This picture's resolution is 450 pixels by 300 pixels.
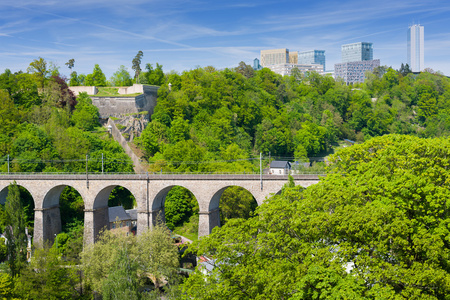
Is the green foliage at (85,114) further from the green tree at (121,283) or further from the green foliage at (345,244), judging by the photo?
the green foliage at (345,244)

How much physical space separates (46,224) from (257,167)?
130ft

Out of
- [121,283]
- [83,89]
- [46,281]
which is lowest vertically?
[46,281]

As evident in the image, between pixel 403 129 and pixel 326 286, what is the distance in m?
115

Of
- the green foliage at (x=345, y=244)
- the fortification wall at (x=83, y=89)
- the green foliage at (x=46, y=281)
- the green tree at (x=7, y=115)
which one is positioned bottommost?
the green foliage at (x=46, y=281)

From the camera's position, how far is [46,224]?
2160 inches

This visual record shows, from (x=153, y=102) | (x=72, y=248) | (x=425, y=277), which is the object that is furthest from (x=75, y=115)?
(x=425, y=277)

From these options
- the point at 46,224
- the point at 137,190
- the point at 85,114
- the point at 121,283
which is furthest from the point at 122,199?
the point at 121,283

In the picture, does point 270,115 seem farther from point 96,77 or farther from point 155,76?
point 96,77

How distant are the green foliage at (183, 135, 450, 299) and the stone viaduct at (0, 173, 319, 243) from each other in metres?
24.4

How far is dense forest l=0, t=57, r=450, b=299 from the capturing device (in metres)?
20.4

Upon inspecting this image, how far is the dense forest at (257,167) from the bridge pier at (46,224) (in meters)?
1.94

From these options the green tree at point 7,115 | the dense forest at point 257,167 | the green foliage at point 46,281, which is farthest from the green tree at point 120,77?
the green foliage at point 46,281

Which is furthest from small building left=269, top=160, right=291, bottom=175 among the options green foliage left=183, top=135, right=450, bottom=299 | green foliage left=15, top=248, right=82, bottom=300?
green foliage left=183, top=135, right=450, bottom=299

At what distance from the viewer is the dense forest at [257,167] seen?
20.4 meters
